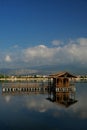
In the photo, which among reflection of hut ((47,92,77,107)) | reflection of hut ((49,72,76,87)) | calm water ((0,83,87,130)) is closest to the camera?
calm water ((0,83,87,130))

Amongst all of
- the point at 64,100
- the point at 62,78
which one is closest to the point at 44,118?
the point at 64,100

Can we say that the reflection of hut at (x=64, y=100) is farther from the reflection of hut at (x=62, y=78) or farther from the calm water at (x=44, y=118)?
the reflection of hut at (x=62, y=78)

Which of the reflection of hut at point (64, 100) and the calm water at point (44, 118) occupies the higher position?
the reflection of hut at point (64, 100)

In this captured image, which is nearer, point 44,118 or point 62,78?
point 44,118

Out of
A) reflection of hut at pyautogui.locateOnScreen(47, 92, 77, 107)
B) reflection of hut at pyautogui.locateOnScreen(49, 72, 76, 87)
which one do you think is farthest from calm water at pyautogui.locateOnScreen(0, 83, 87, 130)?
reflection of hut at pyautogui.locateOnScreen(49, 72, 76, 87)

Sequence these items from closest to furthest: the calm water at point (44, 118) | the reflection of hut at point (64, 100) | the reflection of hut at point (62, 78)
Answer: the calm water at point (44, 118), the reflection of hut at point (64, 100), the reflection of hut at point (62, 78)

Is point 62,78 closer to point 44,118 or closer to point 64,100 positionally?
point 64,100

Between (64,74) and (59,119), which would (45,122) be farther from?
(64,74)

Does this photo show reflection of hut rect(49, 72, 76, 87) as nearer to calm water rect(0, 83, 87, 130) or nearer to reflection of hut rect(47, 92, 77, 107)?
reflection of hut rect(47, 92, 77, 107)

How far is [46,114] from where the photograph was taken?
114ft

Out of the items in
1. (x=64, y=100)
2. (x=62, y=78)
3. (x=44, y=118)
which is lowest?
(x=44, y=118)

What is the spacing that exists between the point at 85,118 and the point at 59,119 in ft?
9.88

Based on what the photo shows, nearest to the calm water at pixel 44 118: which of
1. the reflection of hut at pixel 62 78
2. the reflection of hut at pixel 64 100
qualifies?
the reflection of hut at pixel 64 100

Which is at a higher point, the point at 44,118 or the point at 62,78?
the point at 62,78
